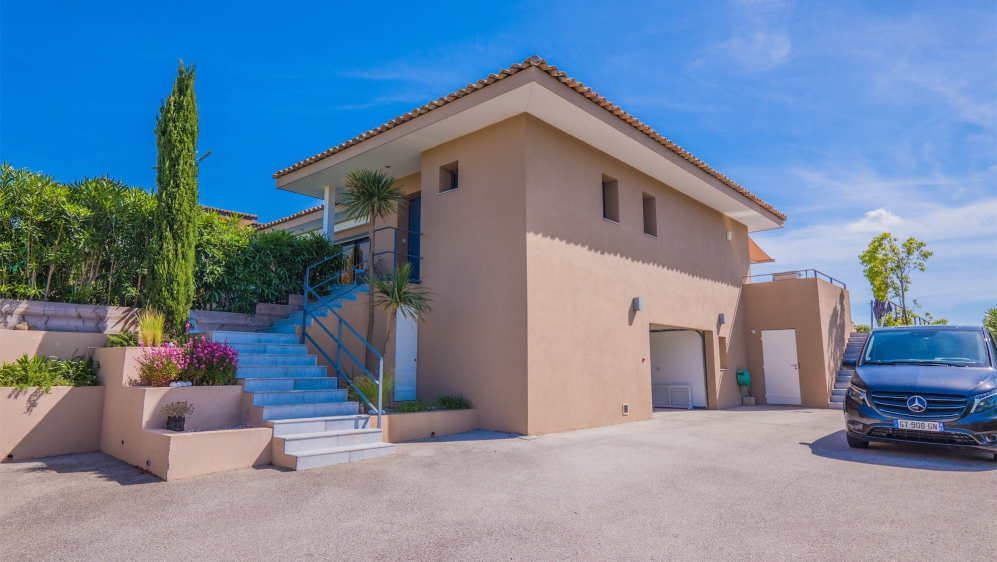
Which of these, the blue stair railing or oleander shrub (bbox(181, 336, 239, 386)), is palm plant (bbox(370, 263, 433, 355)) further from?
oleander shrub (bbox(181, 336, 239, 386))

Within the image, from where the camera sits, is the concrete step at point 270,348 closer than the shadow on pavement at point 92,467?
No

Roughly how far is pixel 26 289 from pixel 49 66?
21.4ft

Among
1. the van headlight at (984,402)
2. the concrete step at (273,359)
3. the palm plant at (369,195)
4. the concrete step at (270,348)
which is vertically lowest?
the van headlight at (984,402)

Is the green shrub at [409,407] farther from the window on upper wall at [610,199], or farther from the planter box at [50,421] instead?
the window on upper wall at [610,199]

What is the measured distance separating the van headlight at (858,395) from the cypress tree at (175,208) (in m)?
9.07

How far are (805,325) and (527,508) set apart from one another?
12680mm

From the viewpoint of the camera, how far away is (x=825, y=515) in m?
4.17

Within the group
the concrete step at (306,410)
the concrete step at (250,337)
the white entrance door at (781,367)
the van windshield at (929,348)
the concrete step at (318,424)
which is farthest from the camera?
the white entrance door at (781,367)

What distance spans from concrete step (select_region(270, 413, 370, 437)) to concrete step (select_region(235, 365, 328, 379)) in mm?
1130

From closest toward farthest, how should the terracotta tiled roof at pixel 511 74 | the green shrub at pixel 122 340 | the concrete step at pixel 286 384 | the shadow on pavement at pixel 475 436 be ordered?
the concrete step at pixel 286 384 → the green shrub at pixel 122 340 → the shadow on pavement at pixel 475 436 → the terracotta tiled roof at pixel 511 74

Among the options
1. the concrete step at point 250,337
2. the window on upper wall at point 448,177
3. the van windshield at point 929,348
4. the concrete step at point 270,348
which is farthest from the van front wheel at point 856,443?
the concrete step at point 250,337

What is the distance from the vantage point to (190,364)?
6.71 meters

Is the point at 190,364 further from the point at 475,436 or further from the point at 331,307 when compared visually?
the point at 475,436

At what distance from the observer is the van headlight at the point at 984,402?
5.92 metres
